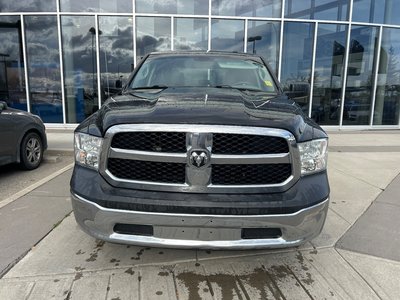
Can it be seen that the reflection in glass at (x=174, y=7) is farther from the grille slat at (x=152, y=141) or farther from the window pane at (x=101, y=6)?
the grille slat at (x=152, y=141)

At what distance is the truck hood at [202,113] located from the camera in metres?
2.48

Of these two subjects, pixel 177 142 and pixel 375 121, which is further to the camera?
pixel 375 121

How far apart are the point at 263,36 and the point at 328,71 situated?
2551 mm

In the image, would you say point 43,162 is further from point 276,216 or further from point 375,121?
point 375,121

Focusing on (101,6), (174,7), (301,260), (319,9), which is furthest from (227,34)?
(301,260)

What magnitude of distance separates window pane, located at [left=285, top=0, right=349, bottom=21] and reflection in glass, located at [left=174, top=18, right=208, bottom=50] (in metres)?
2.80

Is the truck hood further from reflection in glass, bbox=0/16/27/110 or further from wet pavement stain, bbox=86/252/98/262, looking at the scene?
reflection in glass, bbox=0/16/27/110

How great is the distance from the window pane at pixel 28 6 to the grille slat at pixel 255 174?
35.3 ft

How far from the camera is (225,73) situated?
418 centimetres

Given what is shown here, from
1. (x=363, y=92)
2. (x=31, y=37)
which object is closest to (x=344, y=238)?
(x=363, y=92)

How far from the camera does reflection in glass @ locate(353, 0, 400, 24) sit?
11953mm

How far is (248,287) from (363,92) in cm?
1149

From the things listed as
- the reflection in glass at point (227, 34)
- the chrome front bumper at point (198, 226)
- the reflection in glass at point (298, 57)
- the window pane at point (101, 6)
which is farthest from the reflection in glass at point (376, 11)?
the chrome front bumper at point (198, 226)

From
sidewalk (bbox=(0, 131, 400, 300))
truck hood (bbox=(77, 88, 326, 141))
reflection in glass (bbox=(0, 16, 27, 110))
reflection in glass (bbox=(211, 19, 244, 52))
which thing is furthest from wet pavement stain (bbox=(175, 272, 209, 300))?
reflection in glass (bbox=(0, 16, 27, 110))
